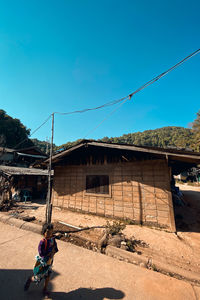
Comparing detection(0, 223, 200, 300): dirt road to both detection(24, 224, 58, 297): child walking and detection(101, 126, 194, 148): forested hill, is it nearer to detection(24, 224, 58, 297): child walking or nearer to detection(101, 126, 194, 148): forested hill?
detection(24, 224, 58, 297): child walking

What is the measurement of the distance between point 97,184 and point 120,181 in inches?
63.1

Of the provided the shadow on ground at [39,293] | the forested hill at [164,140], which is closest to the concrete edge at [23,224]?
the shadow on ground at [39,293]

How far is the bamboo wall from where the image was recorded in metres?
5.95

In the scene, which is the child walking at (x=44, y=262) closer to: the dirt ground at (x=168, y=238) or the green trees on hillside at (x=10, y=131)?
the dirt ground at (x=168, y=238)

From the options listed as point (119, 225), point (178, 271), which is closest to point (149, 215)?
point (119, 225)

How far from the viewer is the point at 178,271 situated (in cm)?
325

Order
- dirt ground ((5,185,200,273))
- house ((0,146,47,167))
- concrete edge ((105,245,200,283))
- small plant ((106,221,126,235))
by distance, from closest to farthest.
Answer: concrete edge ((105,245,200,283)), dirt ground ((5,185,200,273)), small plant ((106,221,126,235)), house ((0,146,47,167))

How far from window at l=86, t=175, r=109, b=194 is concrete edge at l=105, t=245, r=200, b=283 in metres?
3.50

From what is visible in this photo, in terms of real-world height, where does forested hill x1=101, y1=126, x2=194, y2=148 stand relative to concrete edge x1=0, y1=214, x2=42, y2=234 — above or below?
above

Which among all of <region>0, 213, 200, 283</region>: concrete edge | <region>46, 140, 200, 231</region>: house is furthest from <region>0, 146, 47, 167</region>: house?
<region>0, 213, 200, 283</region>: concrete edge

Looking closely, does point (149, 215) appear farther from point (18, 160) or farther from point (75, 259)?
point (18, 160)

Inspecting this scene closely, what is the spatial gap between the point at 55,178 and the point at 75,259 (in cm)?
680

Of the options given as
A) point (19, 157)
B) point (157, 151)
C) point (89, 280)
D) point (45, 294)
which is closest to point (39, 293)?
point (45, 294)

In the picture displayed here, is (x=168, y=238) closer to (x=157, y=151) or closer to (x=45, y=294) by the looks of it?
(x=157, y=151)
